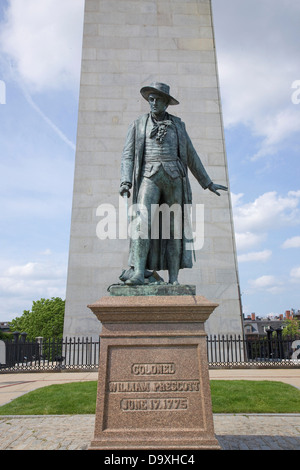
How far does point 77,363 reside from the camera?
15859 millimetres

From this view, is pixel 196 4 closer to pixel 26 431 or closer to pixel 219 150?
pixel 219 150

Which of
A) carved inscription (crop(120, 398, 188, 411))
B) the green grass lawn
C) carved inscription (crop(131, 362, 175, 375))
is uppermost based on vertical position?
carved inscription (crop(131, 362, 175, 375))

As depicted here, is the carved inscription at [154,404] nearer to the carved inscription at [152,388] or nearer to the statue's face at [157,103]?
the carved inscription at [152,388]

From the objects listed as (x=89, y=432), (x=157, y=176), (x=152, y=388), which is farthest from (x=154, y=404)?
(x=157, y=176)

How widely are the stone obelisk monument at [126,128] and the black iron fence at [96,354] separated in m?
0.83

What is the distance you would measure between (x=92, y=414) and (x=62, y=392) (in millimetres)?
2131

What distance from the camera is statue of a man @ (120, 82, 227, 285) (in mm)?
5906

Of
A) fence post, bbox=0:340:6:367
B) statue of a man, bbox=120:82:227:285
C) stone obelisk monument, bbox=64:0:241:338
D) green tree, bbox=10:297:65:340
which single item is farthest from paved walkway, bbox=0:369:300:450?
green tree, bbox=10:297:65:340

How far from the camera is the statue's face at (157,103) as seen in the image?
6.21 metres

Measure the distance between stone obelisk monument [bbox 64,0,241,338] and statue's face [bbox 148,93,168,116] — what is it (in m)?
12.6

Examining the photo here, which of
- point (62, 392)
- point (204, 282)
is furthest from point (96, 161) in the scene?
point (62, 392)

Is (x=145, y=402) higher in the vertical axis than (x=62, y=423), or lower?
higher

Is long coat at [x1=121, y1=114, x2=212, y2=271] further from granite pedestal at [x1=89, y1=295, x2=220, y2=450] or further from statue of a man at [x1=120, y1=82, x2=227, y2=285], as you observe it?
granite pedestal at [x1=89, y1=295, x2=220, y2=450]

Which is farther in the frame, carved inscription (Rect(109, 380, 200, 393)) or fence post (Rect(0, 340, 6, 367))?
fence post (Rect(0, 340, 6, 367))
